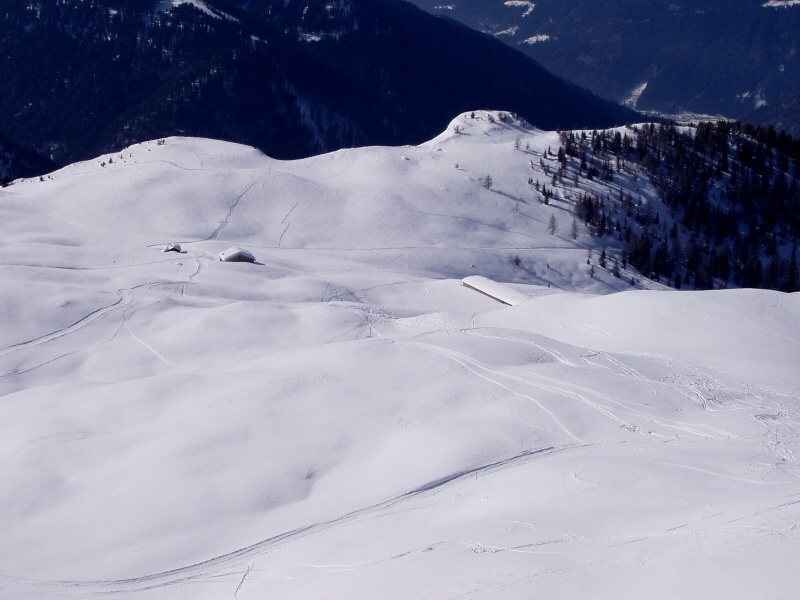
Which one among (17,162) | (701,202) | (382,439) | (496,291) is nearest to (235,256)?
(496,291)

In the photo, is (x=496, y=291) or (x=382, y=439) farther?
(x=496, y=291)

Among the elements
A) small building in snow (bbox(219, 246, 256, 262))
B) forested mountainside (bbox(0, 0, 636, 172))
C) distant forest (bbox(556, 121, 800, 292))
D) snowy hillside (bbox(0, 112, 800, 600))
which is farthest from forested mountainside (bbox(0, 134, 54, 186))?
snowy hillside (bbox(0, 112, 800, 600))

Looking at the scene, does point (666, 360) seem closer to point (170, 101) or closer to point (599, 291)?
point (599, 291)

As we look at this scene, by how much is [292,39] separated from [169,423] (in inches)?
7593

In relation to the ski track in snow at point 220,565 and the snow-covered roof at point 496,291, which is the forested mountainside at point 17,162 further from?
the ski track in snow at point 220,565

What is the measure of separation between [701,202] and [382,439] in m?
58.1

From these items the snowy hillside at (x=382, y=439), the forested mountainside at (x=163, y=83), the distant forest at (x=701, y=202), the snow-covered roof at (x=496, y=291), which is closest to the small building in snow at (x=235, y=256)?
the snowy hillside at (x=382, y=439)

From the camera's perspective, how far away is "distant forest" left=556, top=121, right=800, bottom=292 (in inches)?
2340

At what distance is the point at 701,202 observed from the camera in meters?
66.8

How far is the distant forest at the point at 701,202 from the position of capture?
59.4m

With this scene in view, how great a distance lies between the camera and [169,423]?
734 inches

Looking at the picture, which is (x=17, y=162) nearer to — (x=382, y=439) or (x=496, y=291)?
(x=496, y=291)

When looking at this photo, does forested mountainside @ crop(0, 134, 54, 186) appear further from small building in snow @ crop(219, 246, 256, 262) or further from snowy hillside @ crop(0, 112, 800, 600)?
snowy hillside @ crop(0, 112, 800, 600)

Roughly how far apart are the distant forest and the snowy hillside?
84.2 feet
